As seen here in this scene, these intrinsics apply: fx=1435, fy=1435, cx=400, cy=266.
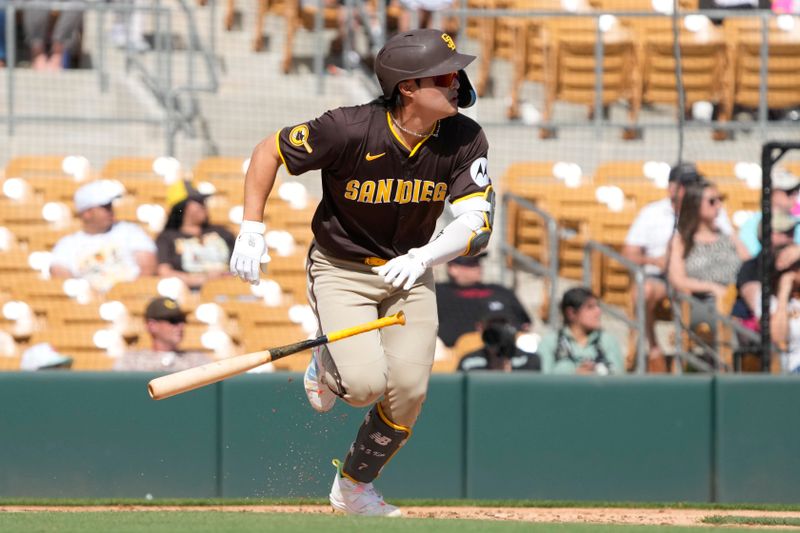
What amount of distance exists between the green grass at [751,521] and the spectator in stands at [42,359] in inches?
151

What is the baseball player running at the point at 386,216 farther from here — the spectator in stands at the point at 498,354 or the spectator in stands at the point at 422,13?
the spectator in stands at the point at 422,13

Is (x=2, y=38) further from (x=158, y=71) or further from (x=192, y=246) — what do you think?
(x=192, y=246)

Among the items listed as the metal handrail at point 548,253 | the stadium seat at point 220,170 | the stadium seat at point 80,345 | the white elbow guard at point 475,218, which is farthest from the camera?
the stadium seat at point 220,170

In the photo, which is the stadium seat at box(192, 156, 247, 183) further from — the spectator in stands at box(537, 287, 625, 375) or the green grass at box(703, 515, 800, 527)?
the green grass at box(703, 515, 800, 527)

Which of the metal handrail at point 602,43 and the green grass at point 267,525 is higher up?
the metal handrail at point 602,43

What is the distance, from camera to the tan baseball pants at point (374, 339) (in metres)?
5.90

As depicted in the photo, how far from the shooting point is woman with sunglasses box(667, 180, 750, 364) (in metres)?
9.30

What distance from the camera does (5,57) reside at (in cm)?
1201

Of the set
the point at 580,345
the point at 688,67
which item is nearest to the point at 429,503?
the point at 580,345

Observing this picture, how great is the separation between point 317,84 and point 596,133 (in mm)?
2262

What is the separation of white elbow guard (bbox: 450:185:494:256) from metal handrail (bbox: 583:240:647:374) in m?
2.92

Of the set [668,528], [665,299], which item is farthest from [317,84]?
[668,528]

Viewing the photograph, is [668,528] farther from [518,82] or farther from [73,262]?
[518,82]

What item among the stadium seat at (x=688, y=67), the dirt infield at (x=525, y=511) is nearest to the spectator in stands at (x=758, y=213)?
the stadium seat at (x=688, y=67)
